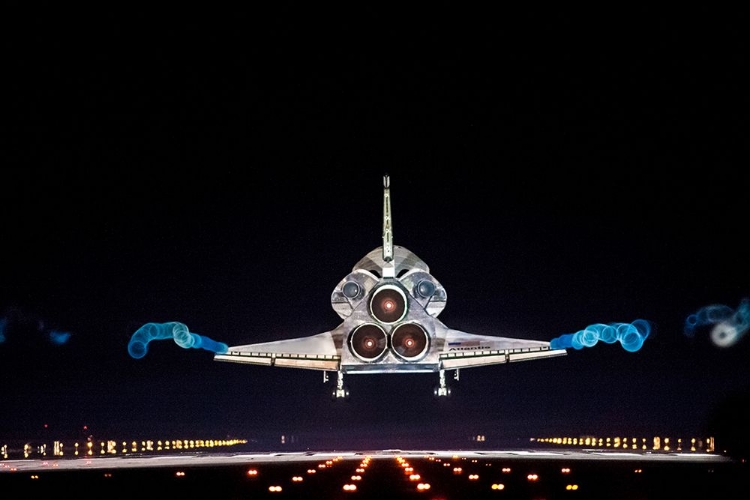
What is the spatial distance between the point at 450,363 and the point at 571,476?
72.8ft

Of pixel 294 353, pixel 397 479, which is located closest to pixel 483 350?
pixel 294 353

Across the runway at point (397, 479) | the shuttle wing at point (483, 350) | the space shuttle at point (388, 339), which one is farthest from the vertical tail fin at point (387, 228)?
the runway at point (397, 479)

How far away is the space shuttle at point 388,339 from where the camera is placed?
47.6 metres

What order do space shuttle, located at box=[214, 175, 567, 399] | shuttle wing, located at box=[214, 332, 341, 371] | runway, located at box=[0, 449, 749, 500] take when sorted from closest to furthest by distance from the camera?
runway, located at box=[0, 449, 749, 500]
space shuttle, located at box=[214, 175, 567, 399]
shuttle wing, located at box=[214, 332, 341, 371]

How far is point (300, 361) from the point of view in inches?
2078

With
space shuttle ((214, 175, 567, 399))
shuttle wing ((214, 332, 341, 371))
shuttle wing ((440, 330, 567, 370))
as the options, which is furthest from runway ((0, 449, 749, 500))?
shuttle wing ((214, 332, 341, 371))

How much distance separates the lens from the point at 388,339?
47750mm

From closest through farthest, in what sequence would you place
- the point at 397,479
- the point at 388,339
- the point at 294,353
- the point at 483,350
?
the point at 397,479 → the point at 388,339 → the point at 483,350 → the point at 294,353

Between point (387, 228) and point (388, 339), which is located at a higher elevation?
point (387, 228)

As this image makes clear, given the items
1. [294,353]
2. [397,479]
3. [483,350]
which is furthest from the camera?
[294,353]

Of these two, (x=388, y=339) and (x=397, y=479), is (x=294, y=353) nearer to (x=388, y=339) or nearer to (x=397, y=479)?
(x=388, y=339)

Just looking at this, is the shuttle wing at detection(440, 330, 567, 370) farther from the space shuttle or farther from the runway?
the runway

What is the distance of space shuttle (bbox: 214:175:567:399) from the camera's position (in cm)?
4762

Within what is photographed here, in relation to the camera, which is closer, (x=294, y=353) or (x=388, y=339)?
(x=388, y=339)
